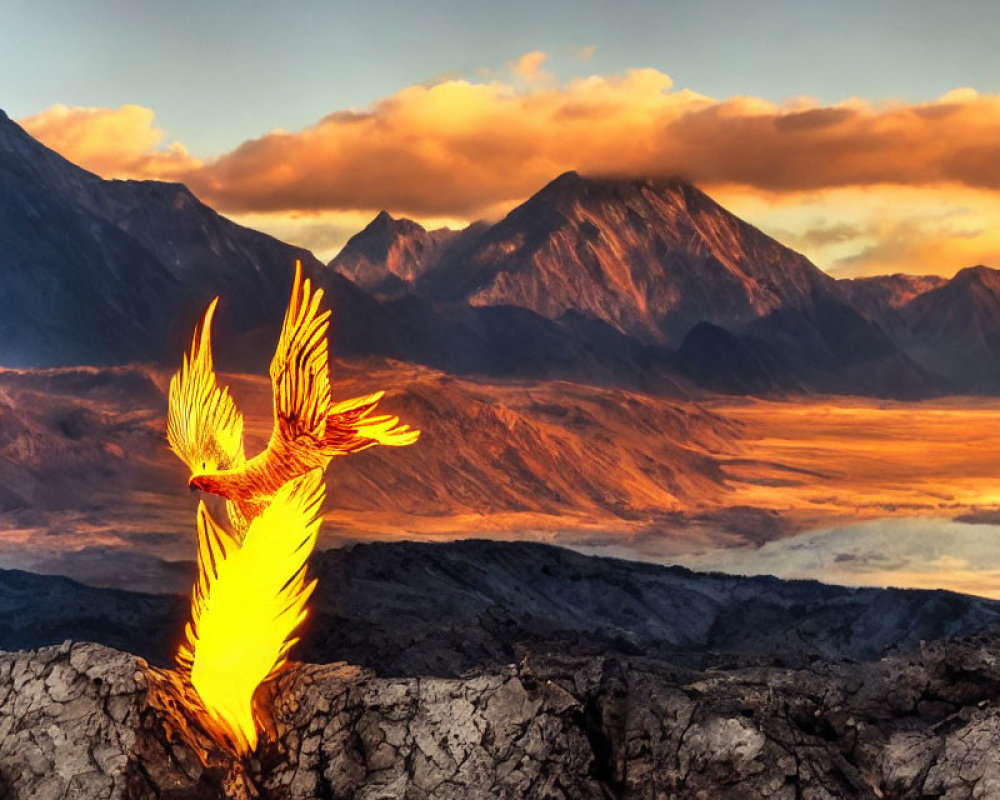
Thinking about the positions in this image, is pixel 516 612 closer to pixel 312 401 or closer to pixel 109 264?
pixel 312 401

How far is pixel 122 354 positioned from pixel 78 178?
19.1 metres

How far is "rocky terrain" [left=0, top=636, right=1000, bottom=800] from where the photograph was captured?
1491cm

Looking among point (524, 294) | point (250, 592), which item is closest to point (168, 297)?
point (524, 294)

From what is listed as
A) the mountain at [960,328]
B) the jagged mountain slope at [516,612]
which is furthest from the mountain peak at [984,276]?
the jagged mountain slope at [516,612]

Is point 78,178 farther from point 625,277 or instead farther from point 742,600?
point 742,600

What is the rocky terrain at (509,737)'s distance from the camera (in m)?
14.9

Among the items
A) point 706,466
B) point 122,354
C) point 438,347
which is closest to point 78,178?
point 122,354

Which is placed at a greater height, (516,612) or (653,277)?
(653,277)

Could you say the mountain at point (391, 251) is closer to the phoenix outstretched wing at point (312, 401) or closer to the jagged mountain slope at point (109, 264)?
the jagged mountain slope at point (109, 264)

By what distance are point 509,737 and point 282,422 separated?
4.27 m

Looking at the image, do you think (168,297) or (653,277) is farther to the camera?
(653,277)

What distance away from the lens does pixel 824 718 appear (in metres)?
15.7

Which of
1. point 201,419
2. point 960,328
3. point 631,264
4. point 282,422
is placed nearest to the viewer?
point 282,422

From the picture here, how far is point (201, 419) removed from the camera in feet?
52.1
